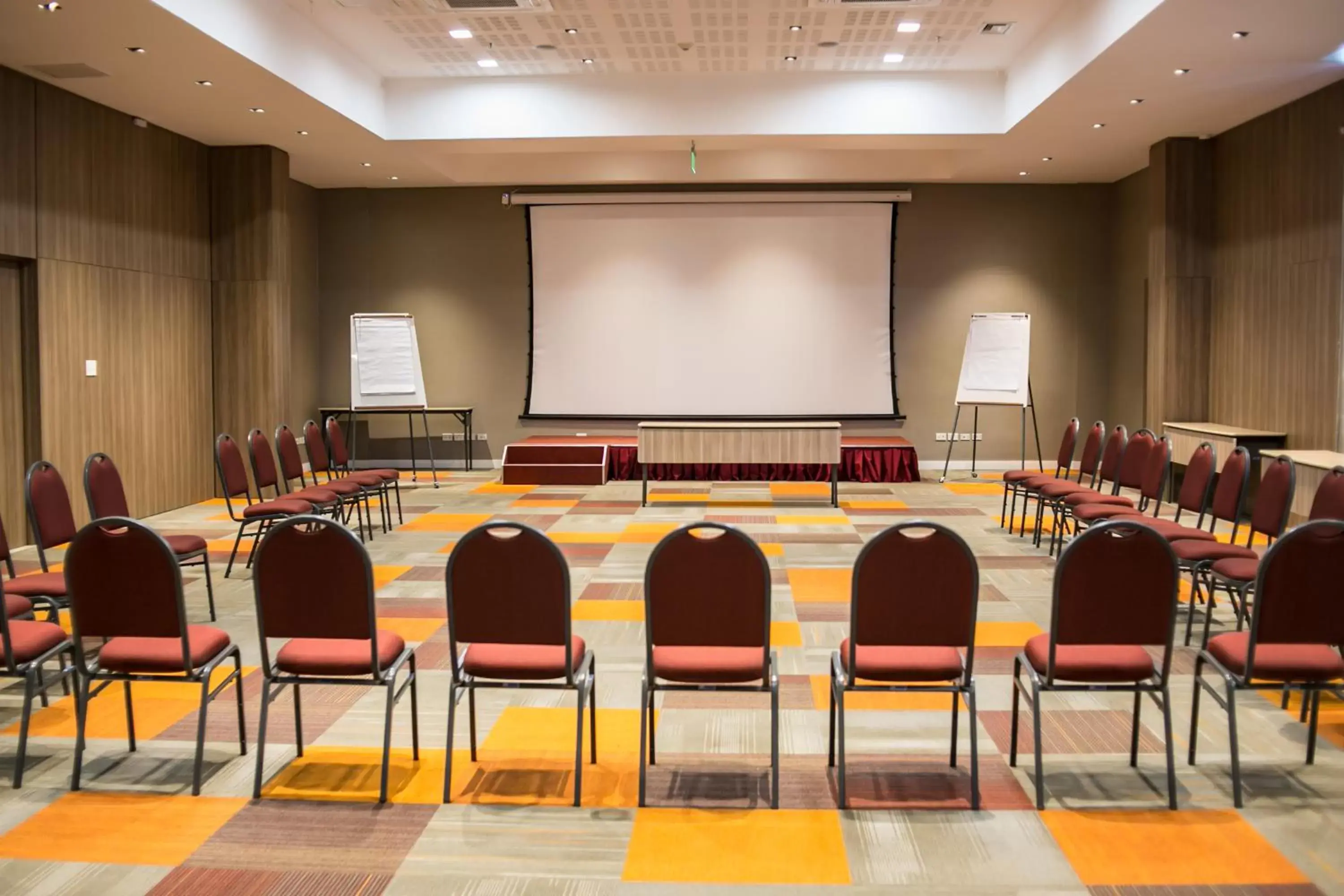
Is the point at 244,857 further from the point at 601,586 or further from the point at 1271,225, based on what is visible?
the point at 1271,225

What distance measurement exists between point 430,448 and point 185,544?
6.61 meters

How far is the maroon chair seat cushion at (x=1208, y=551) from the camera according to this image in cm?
519

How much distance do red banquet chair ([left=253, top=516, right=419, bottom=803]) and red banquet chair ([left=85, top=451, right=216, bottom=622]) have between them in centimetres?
254

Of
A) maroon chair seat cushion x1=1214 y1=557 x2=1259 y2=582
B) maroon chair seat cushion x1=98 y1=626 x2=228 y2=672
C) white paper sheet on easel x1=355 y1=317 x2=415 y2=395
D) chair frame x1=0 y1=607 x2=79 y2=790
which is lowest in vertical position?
chair frame x1=0 y1=607 x2=79 y2=790

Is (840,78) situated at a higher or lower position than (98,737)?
higher

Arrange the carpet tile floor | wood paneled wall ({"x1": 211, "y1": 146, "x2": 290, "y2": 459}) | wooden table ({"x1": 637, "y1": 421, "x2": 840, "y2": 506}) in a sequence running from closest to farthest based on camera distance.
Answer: the carpet tile floor, wooden table ({"x1": 637, "y1": 421, "x2": 840, "y2": 506}), wood paneled wall ({"x1": 211, "y1": 146, "x2": 290, "y2": 459})

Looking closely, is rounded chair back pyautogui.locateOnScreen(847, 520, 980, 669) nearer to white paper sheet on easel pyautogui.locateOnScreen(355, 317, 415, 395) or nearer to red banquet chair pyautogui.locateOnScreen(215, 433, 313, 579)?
red banquet chair pyautogui.locateOnScreen(215, 433, 313, 579)

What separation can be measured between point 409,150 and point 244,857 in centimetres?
948

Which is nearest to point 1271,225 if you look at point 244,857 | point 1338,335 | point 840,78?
point 1338,335

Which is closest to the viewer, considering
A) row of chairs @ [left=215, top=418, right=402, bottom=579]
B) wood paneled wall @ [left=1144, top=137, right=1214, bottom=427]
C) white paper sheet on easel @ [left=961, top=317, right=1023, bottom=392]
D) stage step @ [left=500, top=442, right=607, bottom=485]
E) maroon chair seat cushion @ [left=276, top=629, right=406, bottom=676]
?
maroon chair seat cushion @ [left=276, top=629, right=406, bottom=676]

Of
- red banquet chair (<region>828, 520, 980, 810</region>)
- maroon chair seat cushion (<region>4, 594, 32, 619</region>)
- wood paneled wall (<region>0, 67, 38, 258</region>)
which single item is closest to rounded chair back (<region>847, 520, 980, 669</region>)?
red banquet chair (<region>828, 520, 980, 810</region>)

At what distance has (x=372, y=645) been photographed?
336cm

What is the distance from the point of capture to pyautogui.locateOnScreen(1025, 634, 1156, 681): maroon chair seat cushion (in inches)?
→ 130

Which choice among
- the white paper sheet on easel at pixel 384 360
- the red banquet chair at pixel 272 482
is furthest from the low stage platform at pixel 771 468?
the red banquet chair at pixel 272 482
